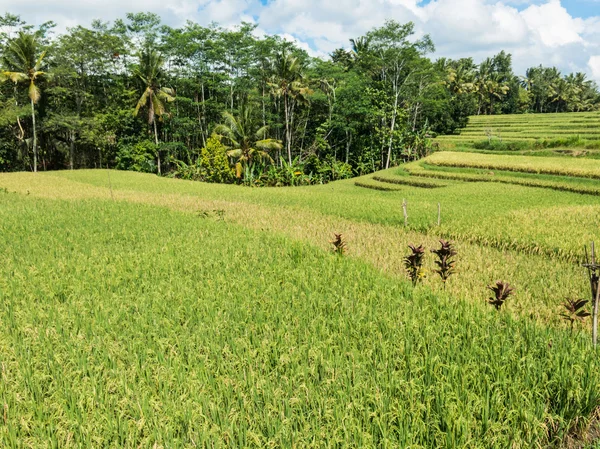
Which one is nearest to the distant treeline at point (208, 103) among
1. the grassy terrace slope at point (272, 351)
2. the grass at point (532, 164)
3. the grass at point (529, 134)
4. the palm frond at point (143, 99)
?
the palm frond at point (143, 99)

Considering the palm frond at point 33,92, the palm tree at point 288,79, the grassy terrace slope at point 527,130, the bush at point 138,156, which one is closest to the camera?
the palm frond at point 33,92

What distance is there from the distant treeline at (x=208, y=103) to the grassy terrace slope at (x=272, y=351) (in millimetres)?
19546

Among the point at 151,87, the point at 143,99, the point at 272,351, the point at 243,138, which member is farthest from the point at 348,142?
the point at 272,351

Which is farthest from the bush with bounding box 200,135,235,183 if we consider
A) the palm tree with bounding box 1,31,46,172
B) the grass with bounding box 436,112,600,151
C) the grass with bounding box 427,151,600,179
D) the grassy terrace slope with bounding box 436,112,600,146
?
the grassy terrace slope with bounding box 436,112,600,146

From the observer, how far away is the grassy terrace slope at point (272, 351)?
2.27m

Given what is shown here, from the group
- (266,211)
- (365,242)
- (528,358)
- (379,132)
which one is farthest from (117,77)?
(528,358)

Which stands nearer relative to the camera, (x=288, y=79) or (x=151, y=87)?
(x=288, y=79)

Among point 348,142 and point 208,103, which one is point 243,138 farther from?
point 348,142

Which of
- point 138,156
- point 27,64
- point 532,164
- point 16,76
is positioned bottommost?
point 532,164

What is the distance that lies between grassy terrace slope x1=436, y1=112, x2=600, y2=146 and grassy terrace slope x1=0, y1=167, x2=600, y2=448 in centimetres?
2600

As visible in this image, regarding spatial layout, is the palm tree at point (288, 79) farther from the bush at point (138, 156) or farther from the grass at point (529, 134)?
the grass at point (529, 134)

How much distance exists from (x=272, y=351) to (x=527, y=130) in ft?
120

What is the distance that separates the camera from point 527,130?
33.3 m

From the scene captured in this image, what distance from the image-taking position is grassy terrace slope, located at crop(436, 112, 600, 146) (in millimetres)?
28219
